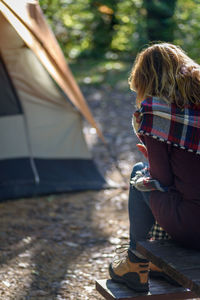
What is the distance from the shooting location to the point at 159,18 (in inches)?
362

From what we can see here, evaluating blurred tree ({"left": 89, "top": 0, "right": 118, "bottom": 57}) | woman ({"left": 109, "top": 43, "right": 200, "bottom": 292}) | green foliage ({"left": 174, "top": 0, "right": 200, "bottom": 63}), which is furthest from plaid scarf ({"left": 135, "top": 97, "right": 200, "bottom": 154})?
blurred tree ({"left": 89, "top": 0, "right": 118, "bottom": 57})

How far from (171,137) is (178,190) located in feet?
0.79

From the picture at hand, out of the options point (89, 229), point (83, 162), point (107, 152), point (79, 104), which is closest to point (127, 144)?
point (107, 152)

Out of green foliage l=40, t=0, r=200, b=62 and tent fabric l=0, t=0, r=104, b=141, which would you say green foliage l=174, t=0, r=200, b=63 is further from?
tent fabric l=0, t=0, r=104, b=141

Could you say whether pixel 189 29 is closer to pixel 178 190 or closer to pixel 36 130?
pixel 36 130

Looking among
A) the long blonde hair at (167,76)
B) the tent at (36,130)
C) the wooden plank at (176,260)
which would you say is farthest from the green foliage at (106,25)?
the wooden plank at (176,260)

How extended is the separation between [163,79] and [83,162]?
3.08 m

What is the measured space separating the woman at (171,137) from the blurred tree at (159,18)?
20.9 ft

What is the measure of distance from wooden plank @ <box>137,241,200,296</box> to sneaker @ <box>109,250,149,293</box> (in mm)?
130

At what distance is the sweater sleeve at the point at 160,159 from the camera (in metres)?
2.28

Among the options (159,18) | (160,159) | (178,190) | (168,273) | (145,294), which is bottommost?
(145,294)

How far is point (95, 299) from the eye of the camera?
10.2ft

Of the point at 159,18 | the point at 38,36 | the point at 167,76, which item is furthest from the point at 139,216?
the point at 159,18

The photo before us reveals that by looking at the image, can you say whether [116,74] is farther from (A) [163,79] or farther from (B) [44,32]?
(A) [163,79]
